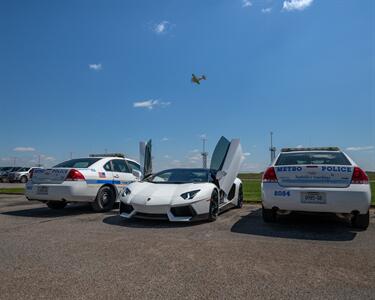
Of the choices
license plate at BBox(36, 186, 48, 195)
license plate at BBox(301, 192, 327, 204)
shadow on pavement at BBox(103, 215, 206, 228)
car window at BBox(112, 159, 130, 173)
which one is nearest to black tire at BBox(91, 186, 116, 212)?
car window at BBox(112, 159, 130, 173)

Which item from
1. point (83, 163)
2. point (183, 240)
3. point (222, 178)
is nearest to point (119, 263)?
point (183, 240)

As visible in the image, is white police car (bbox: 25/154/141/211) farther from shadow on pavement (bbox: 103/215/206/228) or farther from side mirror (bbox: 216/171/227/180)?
side mirror (bbox: 216/171/227/180)

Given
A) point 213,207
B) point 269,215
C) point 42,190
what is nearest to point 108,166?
point 42,190

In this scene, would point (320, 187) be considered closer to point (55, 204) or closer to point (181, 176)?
point (181, 176)

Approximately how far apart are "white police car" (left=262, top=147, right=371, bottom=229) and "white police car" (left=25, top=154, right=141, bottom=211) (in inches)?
165

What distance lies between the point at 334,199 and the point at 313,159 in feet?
3.39

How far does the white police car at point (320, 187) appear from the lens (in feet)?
17.2

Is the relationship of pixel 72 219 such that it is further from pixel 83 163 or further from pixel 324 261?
pixel 324 261

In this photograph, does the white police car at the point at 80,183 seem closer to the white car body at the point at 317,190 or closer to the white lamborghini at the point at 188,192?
the white lamborghini at the point at 188,192

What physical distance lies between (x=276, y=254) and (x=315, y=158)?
2758mm

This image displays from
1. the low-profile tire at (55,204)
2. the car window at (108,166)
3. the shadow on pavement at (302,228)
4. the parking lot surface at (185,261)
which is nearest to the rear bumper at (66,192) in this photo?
the car window at (108,166)

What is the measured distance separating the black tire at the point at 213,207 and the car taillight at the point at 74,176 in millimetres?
3186

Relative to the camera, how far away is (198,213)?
608cm

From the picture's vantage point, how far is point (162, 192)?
6363mm
